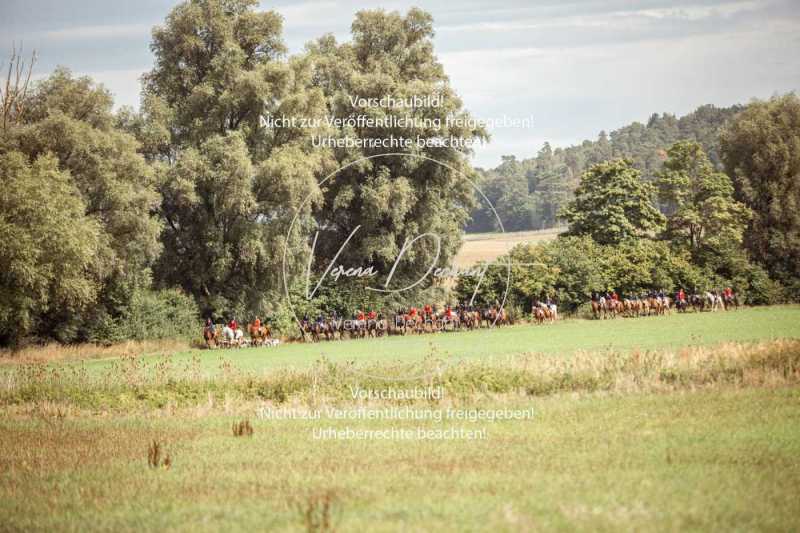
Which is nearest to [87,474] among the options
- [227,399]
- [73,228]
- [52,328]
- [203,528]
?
[203,528]

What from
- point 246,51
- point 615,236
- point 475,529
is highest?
point 246,51

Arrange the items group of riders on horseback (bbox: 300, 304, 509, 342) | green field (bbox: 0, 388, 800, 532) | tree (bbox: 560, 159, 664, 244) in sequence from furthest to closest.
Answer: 1. tree (bbox: 560, 159, 664, 244)
2. group of riders on horseback (bbox: 300, 304, 509, 342)
3. green field (bbox: 0, 388, 800, 532)

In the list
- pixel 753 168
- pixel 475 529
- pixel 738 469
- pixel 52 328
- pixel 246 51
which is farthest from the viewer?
pixel 753 168

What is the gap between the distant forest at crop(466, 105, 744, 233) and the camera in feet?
324

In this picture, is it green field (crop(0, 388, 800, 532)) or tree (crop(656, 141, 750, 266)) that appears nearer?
green field (crop(0, 388, 800, 532))

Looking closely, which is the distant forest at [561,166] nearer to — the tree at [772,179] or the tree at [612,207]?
the tree at [612,207]

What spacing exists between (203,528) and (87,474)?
4235 millimetres

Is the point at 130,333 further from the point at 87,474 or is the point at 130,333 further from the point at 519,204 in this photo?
the point at 519,204

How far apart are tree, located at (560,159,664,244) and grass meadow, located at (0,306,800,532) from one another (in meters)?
36.7

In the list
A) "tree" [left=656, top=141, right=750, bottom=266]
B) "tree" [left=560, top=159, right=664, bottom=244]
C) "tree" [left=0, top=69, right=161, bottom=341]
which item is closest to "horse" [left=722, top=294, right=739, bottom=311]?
"tree" [left=656, top=141, right=750, bottom=266]

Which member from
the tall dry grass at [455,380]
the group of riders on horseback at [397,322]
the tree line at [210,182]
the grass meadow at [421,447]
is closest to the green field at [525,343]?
the group of riders on horseback at [397,322]

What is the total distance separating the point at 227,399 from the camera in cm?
1955

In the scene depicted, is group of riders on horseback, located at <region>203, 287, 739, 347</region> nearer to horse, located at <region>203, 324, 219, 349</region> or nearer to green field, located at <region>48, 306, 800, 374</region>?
horse, located at <region>203, 324, 219, 349</region>

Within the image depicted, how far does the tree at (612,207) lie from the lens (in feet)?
189
